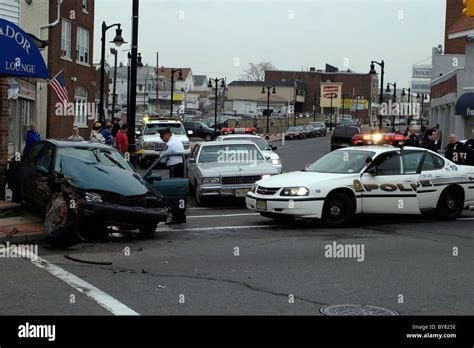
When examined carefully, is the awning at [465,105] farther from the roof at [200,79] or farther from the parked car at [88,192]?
the roof at [200,79]

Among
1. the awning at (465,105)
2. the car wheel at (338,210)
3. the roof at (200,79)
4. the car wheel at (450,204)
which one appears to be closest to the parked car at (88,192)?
the car wheel at (338,210)

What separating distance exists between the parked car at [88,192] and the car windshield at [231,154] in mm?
4252

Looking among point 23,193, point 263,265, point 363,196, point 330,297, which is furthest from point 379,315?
point 23,193

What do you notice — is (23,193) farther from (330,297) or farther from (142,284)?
(330,297)

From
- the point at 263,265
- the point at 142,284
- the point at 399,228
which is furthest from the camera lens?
the point at 399,228

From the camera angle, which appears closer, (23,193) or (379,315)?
(379,315)

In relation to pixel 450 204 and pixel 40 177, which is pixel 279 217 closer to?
pixel 450 204

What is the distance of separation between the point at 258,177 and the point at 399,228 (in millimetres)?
3890

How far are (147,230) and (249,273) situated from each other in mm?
3318

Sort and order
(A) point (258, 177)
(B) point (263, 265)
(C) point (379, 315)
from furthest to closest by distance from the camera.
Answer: (A) point (258, 177) → (B) point (263, 265) → (C) point (379, 315)

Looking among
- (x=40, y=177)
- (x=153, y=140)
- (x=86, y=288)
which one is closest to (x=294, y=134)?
(x=153, y=140)

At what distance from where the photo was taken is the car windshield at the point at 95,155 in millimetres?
12062

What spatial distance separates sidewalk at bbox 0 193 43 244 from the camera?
1071 centimetres
